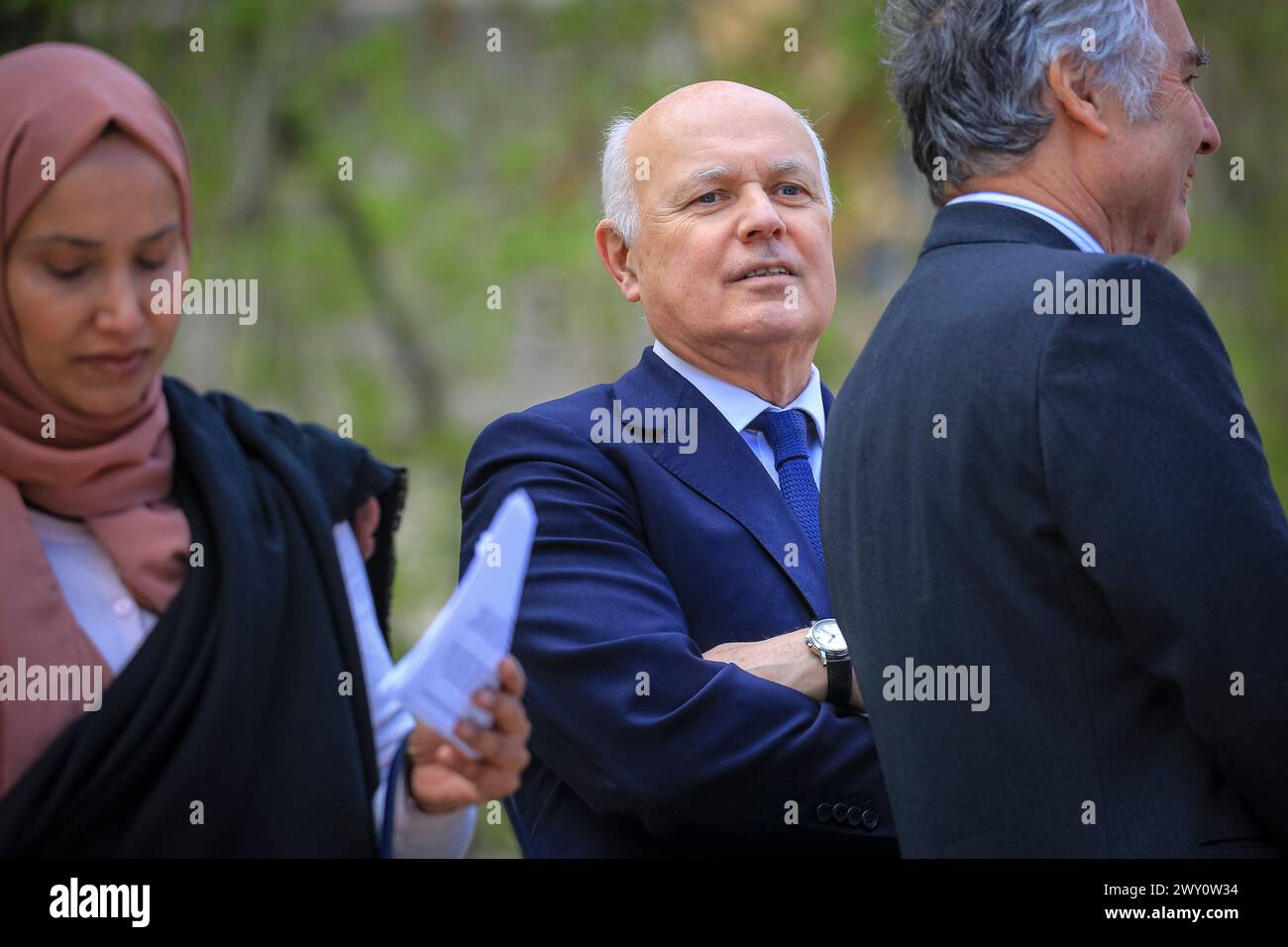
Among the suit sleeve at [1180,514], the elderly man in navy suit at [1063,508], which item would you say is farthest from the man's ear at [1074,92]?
the suit sleeve at [1180,514]

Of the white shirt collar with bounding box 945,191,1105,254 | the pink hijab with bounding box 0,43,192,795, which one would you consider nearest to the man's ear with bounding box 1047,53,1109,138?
the white shirt collar with bounding box 945,191,1105,254

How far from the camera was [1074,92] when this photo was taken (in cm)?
233

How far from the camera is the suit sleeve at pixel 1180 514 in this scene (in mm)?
1954

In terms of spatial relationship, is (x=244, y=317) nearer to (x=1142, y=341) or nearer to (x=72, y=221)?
(x=72, y=221)

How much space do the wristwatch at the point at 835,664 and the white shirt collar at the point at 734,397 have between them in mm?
536

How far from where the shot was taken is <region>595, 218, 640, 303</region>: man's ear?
3.38m

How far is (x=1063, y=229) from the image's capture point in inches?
90.8

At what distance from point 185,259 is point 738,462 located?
115 centimetres

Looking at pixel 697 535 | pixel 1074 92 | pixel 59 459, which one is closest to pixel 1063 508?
pixel 1074 92

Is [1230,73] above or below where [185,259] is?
above

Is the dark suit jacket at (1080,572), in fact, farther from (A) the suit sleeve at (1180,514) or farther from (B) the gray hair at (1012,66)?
(B) the gray hair at (1012,66)

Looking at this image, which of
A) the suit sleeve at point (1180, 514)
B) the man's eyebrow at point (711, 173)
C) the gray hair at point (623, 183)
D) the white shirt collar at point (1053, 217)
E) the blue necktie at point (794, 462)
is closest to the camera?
the suit sleeve at point (1180, 514)

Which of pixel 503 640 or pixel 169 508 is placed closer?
pixel 503 640
